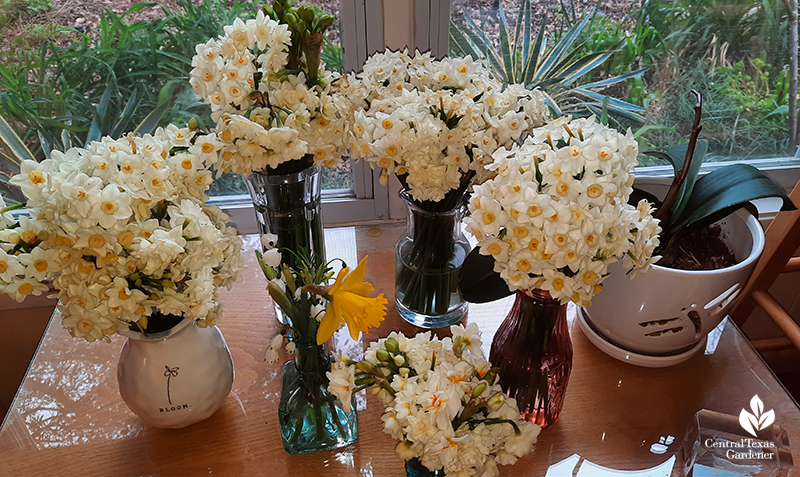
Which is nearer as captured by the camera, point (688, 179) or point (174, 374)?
point (174, 374)

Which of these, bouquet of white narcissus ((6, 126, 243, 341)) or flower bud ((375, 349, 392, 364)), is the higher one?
bouquet of white narcissus ((6, 126, 243, 341))

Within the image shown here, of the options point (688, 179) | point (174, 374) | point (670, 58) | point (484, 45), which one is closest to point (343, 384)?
point (174, 374)

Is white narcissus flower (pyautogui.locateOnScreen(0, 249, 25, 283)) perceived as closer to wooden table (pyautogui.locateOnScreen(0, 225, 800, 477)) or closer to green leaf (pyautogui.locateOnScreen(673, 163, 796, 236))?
wooden table (pyautogui.locateOnScreen(0, 225, 800, 477))

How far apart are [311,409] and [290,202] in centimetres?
30

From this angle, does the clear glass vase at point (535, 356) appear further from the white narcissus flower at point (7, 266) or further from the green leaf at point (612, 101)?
the green leaf at point (612, 101)

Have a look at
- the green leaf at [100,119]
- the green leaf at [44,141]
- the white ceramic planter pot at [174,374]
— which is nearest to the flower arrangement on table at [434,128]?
the white ceramic planter pot at [174,374]

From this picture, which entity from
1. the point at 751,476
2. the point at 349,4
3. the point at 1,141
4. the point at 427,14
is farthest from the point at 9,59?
the point at 751,476

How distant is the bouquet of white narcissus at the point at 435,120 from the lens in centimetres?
72

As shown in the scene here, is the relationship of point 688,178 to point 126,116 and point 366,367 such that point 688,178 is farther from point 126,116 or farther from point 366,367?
point 126,116

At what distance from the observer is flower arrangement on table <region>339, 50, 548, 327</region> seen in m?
0.73

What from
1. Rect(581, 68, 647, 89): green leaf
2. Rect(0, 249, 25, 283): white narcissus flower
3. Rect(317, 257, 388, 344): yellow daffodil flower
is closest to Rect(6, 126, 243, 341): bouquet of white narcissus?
Rect(0, 249, 25, 283): white narcissus flower

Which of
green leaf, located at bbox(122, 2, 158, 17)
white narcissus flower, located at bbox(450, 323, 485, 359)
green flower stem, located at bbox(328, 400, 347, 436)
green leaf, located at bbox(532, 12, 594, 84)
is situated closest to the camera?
white narcissus flower, located at bbox(450, 323, 485, 359)

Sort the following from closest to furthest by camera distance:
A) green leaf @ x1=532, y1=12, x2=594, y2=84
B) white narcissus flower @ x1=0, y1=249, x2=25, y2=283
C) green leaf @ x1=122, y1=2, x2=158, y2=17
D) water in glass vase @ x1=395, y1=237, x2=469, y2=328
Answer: white narcissus flower @ x1=0, y1=249, x2=25, y2=283 → water in glass vase @ x1=395, y1=237, x2=469, y2=328 → green leaf @ x1=122, y1=2, x2=158, y2=17 → green leaf @ x1=532, y1=12, x2=594, y2=84

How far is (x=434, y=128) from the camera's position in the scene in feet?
2.35
